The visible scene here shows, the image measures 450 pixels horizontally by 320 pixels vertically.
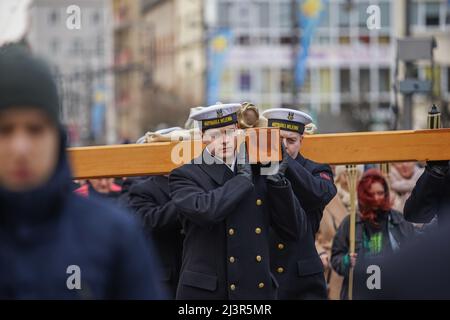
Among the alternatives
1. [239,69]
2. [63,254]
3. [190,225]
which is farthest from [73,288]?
[239,69]

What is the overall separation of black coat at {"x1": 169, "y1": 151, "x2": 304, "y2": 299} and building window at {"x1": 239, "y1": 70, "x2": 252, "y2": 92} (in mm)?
88331

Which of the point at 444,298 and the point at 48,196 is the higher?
the point at 48,196

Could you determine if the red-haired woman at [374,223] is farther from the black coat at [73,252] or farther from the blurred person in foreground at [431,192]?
the black coat at [73,252]

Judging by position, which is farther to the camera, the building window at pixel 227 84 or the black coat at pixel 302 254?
the building window at pixel 227 84

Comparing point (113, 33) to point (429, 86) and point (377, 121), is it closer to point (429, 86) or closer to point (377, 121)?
point (377, 121)

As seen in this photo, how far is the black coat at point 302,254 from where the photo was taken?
8625 millimetres

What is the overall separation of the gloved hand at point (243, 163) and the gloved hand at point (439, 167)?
49.1 inches

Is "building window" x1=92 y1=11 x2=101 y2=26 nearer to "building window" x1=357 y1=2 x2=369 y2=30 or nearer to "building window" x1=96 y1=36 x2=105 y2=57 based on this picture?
"building window" x1=96 y1=36 x2=105 y2=57

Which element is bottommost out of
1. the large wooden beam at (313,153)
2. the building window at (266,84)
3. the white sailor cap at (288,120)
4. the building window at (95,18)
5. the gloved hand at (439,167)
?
the building window at (266,84)

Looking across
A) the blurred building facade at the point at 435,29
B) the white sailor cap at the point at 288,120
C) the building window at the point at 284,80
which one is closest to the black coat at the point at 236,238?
the white sailor cap at the point at 288,120

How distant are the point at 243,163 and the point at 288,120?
0.90m

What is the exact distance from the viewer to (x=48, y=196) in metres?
4.43

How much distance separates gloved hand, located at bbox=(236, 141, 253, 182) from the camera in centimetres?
823

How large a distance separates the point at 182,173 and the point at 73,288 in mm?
3537
